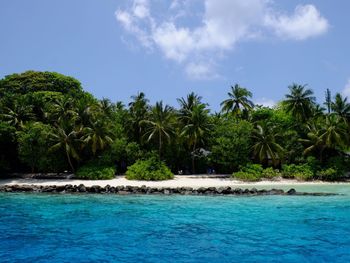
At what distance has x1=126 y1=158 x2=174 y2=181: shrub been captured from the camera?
4281cm

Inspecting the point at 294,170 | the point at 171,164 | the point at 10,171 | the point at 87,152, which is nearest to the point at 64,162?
the point at 87,152

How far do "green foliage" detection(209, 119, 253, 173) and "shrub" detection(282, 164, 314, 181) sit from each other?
473cm

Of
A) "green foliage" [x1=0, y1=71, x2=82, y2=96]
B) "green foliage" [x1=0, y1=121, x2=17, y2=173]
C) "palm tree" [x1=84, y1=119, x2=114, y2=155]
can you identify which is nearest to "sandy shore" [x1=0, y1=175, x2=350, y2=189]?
"green foliage" [x1=0, y1=121, x2=17, y2=173]

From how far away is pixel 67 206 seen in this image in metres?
26.5

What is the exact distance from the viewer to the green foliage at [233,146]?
46219 millimetres

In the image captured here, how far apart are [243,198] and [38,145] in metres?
24.8

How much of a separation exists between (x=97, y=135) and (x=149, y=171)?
23.9 ft

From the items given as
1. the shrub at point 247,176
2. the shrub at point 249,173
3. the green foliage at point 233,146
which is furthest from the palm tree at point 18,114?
the shrub at point 247,176

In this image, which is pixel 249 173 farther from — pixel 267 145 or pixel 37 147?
pixel 37 147

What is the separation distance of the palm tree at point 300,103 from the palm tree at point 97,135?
85.1ft

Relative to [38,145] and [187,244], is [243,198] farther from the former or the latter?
[38,145]

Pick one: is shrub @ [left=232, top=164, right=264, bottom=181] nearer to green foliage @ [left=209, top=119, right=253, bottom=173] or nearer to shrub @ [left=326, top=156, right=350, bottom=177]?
green foliage @ [left=209, top=119, right=253, bottom=173]

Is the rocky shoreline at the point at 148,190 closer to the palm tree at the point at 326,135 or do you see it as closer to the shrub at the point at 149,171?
the shrub at the point at 149,171

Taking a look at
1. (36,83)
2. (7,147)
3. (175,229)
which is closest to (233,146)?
(7,147)
